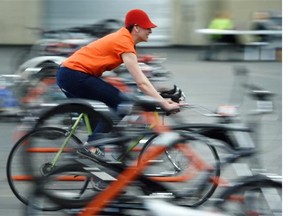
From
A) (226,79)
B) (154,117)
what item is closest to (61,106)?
(154,117)

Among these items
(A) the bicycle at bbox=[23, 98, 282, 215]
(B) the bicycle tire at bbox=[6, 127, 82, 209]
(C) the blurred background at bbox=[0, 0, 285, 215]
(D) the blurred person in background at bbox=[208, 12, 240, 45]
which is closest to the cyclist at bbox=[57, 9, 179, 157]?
(B) the bicycle tire at bbox=[6, 127, 82, 209]

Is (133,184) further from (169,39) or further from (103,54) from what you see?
(169,39)

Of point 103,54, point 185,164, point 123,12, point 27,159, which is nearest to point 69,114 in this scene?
point 27,159

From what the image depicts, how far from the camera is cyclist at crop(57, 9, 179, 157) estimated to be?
728 cm

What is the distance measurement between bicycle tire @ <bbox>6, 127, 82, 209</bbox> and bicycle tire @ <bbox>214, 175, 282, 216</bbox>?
2.21m

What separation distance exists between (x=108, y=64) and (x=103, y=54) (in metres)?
0.10

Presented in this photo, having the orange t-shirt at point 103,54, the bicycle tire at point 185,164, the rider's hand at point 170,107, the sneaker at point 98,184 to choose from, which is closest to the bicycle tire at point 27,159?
the orange t-shirt at point 103,54

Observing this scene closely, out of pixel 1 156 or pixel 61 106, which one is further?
pixel 1 156

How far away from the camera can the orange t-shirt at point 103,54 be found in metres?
7.32

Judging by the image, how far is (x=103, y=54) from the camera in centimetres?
744

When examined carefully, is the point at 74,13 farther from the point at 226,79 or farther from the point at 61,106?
the point at 61,106

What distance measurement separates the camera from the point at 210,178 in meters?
6.16

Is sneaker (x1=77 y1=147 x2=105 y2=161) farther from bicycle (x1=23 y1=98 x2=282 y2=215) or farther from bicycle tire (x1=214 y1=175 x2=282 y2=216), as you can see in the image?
bicycle tire (x1=214 y1=175 x2=282 y2=216)
